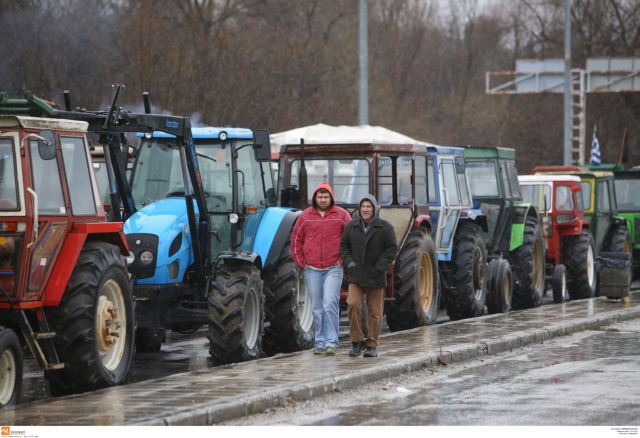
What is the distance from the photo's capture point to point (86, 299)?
39.9ft

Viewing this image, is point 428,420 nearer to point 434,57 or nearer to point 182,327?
point 182,327

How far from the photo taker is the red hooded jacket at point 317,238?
15102 millimetres

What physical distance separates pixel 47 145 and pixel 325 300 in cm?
411

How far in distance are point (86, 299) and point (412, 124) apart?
158 ft

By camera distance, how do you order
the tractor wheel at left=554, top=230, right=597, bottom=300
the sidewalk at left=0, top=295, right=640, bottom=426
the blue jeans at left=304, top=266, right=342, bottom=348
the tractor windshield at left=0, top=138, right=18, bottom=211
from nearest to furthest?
the sidewalk at left=0, top=295, right=640, bottom=426
the tractor windshield at left=0, top=138, right=18, bottom=211
the blue jeans at left=304, top=266, right=342, bottom=348
the tractor wheel at left=554, top=230, right=597, bottom=300

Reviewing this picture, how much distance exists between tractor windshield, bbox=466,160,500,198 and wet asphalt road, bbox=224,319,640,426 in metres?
8.75

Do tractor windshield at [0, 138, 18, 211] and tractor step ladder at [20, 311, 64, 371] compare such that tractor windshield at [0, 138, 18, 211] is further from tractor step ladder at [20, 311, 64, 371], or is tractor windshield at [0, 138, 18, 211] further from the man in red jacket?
the man in red jacket

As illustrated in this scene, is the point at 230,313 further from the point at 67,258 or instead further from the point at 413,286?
the point at 413,286

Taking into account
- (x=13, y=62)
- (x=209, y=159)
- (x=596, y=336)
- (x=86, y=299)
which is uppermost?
(x=13, y=62)

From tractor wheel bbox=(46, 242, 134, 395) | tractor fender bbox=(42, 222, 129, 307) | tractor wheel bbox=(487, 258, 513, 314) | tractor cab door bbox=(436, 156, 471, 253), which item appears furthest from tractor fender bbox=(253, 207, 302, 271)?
tractor wheel bbox=(487, 258, 513, 314)

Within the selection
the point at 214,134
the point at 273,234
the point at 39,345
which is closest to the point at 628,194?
the point at 273,234

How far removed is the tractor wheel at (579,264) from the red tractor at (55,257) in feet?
50.0

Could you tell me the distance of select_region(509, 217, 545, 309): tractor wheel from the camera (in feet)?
80.0

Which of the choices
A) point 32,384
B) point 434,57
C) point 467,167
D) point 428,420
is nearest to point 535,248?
point 467,167
